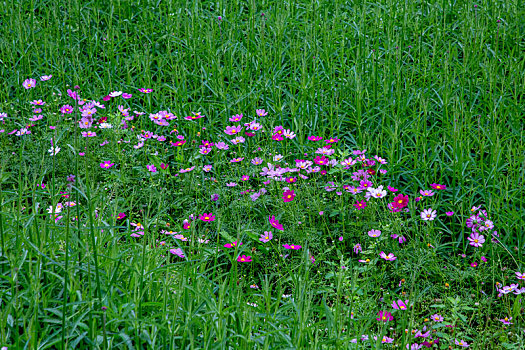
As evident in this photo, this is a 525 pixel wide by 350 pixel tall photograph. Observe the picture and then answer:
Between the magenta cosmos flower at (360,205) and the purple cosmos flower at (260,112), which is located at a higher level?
the purple cosmos flower at (260,112)

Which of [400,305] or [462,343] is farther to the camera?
[400,305]

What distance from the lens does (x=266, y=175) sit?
9.84 feet

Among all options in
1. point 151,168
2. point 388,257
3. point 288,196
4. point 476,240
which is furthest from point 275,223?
point 476,240

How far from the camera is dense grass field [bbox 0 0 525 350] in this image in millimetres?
1771

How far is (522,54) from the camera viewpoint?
3.79 m

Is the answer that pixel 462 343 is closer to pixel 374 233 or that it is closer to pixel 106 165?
pixel 374 233

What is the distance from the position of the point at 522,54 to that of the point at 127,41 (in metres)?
A: 2.84

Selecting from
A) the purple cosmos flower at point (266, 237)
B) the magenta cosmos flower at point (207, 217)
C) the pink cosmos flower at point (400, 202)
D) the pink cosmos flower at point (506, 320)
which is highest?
the pink cosmos flower at point (400, 202)

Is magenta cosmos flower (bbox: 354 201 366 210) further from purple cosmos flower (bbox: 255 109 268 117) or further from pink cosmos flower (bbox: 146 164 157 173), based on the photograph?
pink cosmos flower (bbox: 146 164 157 173)

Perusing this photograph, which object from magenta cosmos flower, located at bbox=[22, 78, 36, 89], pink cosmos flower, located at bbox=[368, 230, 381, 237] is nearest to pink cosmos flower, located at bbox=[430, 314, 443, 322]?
pink cosmos flower, located at bbox=[368, 230, 381, 237]

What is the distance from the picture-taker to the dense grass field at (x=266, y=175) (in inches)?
69.7

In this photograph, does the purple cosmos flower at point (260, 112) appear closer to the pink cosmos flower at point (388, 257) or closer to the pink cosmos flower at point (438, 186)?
the pink cosmos flower at point (438, 186)

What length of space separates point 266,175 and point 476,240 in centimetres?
111

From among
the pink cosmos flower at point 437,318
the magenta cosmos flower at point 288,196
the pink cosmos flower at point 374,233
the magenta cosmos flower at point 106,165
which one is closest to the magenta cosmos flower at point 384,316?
the pink cosmos flower at point 437,318
